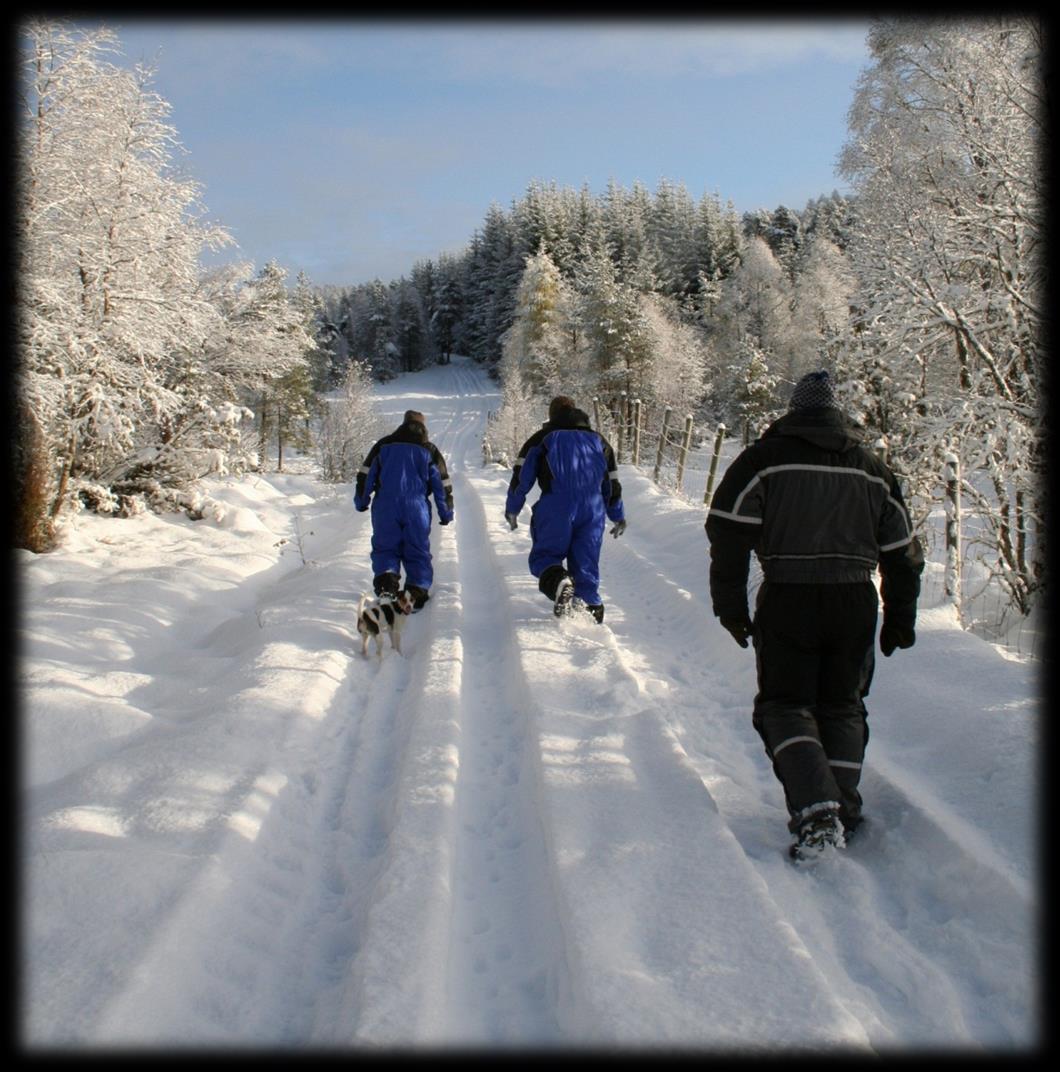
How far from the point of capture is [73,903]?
8.36 feet

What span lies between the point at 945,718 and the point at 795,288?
5556cm

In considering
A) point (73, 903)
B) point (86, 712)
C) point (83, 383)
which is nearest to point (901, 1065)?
point (73, 903)

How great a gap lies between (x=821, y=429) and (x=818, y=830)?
5.80 ft

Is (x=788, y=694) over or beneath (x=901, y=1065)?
over

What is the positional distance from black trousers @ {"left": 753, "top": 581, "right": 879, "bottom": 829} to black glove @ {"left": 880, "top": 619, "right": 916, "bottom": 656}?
0.16m

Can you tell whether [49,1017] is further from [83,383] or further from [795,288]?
[795,288]

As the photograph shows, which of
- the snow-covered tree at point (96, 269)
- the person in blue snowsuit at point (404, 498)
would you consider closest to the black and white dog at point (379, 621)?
the person in blue snowsuit at point (404, 498)

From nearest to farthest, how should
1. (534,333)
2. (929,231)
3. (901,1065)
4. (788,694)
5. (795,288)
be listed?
1. (901,1065)
2. (788,694)
3. (929,231)
4. (534,333)
5. (795,288)

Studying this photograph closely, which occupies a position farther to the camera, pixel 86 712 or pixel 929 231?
pixel 929 231

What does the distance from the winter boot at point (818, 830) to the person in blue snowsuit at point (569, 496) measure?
3508mm

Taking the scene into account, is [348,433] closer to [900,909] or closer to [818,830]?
[818,830]

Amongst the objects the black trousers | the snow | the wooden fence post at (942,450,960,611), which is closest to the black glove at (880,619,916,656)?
the black trousers

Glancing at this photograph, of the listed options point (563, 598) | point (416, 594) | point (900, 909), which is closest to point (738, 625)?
point (900, 909)

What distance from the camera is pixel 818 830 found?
2.93 metres
